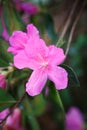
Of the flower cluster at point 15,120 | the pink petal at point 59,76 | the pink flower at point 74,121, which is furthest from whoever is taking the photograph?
the pink flower at point 74,121

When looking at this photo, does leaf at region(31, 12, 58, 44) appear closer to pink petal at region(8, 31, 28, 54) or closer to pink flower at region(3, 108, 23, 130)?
pink flower at region(3, 108, 23, 130)

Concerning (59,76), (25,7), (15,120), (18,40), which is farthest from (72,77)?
(25,7)

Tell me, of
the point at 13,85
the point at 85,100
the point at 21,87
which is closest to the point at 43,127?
the point at 85,100

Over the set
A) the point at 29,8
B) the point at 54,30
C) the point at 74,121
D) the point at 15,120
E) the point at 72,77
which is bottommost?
the point at 74,121

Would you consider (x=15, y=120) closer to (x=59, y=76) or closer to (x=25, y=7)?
(x=25, y=7)

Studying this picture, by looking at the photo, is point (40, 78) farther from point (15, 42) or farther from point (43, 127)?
point (43, 127)

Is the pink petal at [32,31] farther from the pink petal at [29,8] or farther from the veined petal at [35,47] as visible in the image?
the pink petal at [29,8]

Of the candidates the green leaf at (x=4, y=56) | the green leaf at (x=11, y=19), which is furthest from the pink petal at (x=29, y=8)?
the green leaf at (x=4, y=56)
